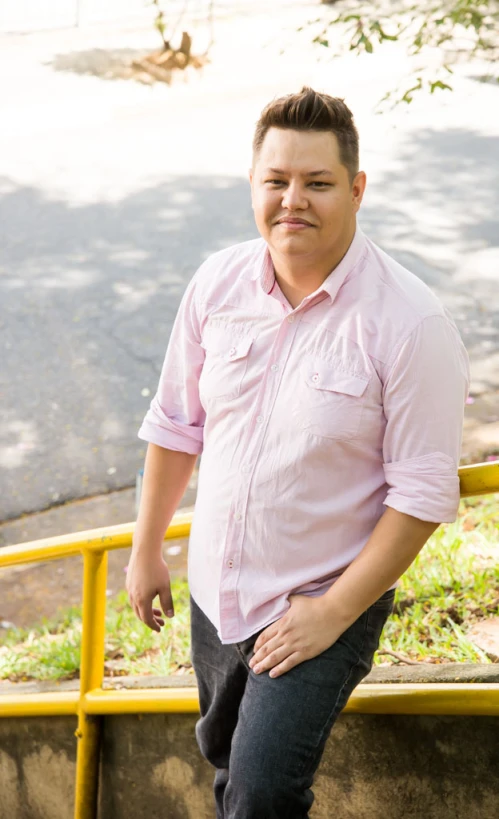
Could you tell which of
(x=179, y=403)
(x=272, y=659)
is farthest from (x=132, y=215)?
(x=272, y=659)

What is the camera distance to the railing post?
8.87ft

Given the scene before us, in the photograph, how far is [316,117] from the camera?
1.86 meters

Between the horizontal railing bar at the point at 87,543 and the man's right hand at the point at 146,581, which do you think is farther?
the horizontal railing bar at the point at 87,543

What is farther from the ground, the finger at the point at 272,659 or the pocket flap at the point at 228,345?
the pocket flap at the point at 228,345

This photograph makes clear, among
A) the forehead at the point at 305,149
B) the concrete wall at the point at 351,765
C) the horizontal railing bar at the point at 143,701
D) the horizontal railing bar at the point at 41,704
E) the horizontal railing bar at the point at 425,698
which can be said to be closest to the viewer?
the forehead at the point at 305,149

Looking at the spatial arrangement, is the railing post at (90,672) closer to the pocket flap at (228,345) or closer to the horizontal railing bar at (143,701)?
the horizontal railing bar at (143,701)

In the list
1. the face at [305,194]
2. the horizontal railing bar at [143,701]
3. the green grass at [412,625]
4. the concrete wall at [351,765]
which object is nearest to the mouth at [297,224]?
the face at [305,194]

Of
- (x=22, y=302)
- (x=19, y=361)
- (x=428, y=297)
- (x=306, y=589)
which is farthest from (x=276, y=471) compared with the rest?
(x=22, y=302)

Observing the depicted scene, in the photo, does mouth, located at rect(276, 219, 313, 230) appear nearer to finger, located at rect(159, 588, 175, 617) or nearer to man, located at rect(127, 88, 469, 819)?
man, located at rect(127, 88, 469, 819)

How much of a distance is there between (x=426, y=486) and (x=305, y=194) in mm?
609

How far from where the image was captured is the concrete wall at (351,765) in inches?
88.6

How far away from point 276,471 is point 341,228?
50 cm

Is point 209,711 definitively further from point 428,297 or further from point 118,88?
point 118,88

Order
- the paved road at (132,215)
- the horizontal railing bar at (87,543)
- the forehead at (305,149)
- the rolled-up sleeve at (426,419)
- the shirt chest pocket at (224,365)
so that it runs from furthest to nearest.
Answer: the paved road at (132,215) < the horizontal railing bar at (87,543) < the shirt chest pocket at (224,365) < the forehead at (305,149) < the rolled-up sleeve at (426,419)
